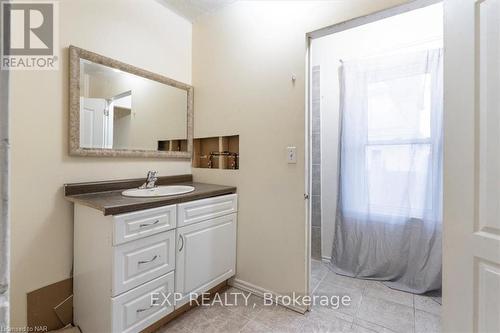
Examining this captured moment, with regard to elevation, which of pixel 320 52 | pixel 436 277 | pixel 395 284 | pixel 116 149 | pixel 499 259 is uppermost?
pixel 320 52

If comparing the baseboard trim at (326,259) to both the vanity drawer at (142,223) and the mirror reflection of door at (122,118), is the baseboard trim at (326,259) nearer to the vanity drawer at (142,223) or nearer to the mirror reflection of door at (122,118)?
the vanity drawer at (142,223)

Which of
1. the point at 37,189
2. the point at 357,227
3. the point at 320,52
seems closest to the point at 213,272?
the point at 37,189

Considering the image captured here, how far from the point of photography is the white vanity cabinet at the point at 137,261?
1227 mm

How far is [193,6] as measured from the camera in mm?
2070

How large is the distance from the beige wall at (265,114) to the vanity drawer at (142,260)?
0.69m

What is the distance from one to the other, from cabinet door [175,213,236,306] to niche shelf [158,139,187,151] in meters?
0.79

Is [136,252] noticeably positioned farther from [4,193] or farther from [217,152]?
[217,152]

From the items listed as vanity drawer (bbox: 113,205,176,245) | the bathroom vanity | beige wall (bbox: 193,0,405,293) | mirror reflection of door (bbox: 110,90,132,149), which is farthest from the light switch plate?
mirror reflection of door (bbox: 110,90,132,149)

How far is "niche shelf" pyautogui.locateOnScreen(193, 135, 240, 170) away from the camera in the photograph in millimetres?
2080

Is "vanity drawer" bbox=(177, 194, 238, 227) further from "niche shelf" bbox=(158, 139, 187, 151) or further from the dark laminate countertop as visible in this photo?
"niche shelf" bbox=(158, 139, 187, 151)

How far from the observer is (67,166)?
4.97 ft

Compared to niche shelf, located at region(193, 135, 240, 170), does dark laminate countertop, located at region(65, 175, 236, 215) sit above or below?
below

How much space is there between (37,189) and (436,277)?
2905 millimetres

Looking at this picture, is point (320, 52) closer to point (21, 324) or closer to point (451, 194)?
point (451, 194)
